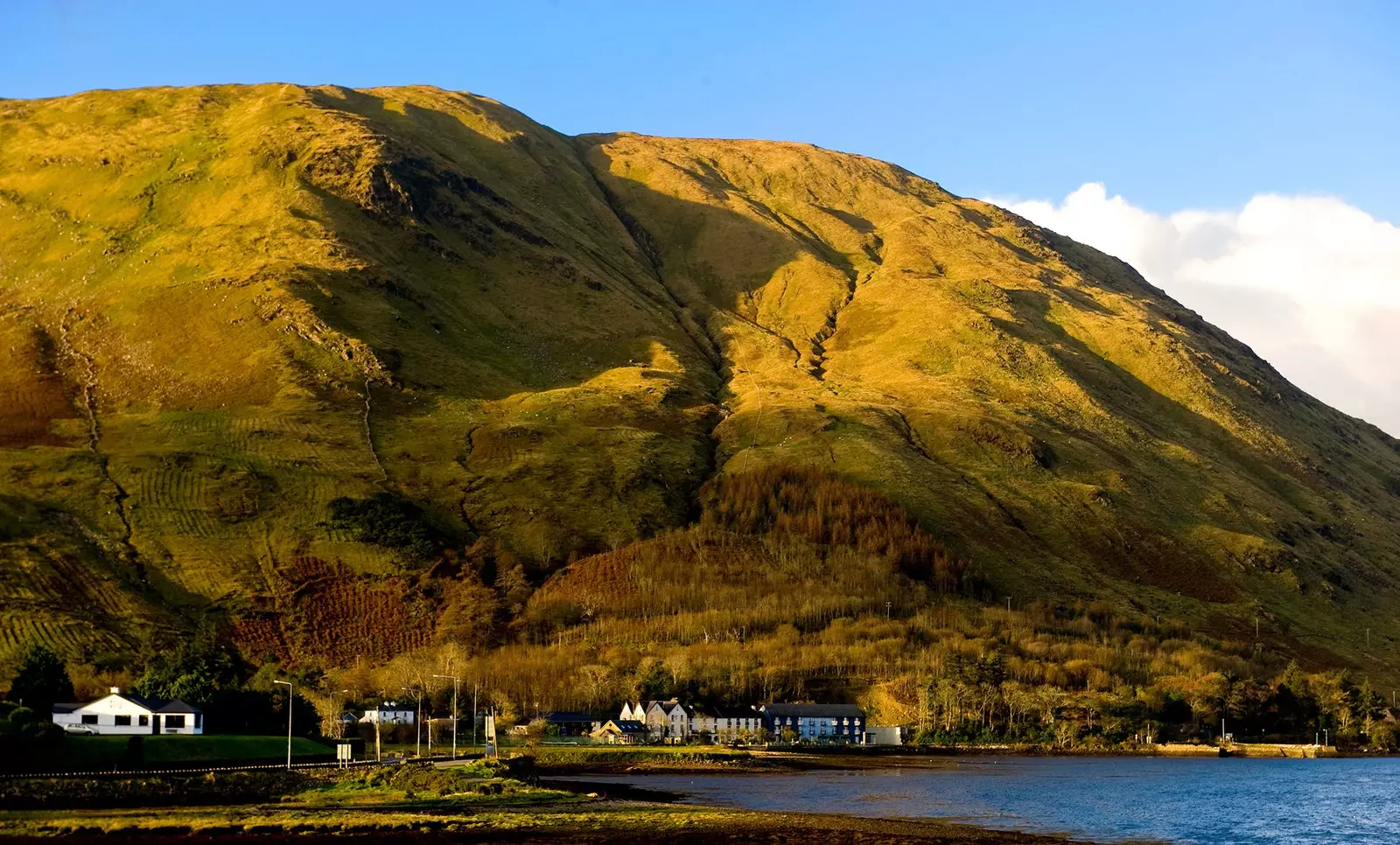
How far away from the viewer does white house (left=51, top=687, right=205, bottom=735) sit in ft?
385

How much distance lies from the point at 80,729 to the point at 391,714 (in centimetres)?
7401

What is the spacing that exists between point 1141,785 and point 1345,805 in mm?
22740

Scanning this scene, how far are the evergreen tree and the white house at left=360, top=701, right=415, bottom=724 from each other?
4719 centimetres

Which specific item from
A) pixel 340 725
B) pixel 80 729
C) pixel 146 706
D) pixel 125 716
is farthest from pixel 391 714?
pixel 80 729

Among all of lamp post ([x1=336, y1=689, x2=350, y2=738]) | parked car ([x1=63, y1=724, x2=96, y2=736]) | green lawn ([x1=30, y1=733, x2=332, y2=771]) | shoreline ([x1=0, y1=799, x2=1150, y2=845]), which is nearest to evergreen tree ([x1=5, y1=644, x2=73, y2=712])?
parked car ([x1=63, y1=724, x2=96, y2=736])

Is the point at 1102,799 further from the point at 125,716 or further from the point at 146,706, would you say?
the point at 125,716

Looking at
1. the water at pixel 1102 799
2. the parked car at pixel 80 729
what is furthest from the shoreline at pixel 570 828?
the parked car at pixel 80 729

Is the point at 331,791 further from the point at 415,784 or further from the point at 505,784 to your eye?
the point at 505,784

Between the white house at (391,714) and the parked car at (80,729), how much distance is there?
61.1 m

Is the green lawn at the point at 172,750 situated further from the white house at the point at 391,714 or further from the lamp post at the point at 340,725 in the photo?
the white house at the point at 391,714

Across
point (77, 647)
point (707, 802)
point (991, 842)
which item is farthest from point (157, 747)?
point (77, 647)

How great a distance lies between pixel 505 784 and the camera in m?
113

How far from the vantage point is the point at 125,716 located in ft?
387

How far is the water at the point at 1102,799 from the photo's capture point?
10288cm
